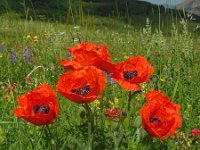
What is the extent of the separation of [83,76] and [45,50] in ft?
17.9

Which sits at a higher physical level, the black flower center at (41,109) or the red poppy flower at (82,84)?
the red poppy flower at (82,84)

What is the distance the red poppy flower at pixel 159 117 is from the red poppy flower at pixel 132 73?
110mm

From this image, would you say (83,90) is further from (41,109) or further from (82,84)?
(41,109)

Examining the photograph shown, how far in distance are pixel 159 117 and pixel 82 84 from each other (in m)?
0.42

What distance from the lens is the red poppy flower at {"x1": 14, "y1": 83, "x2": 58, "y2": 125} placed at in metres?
2.01

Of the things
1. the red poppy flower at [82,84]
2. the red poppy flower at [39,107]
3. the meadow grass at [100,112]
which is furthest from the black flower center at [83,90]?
the meadow grass at [100,112]

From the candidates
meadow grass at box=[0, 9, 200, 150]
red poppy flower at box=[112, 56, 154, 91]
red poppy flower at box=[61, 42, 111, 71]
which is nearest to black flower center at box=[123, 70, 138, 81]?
red poppy flower at box=[112, 56, 154, 91]

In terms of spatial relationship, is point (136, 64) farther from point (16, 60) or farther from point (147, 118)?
point (16, 60)

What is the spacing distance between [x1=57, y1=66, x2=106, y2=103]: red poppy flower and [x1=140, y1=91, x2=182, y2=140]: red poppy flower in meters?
0.26

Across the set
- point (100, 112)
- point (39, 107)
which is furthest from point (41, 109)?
point (100, 112)

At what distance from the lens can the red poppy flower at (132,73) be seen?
2176 mm

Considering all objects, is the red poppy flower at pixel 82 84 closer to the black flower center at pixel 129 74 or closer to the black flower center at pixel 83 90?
the black flower center at pixel 83 90

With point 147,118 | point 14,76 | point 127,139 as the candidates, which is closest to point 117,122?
point 127,139

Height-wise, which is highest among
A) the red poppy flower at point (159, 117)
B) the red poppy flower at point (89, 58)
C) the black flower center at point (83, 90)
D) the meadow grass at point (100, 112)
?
the red poppy flower at point (89, 58)
